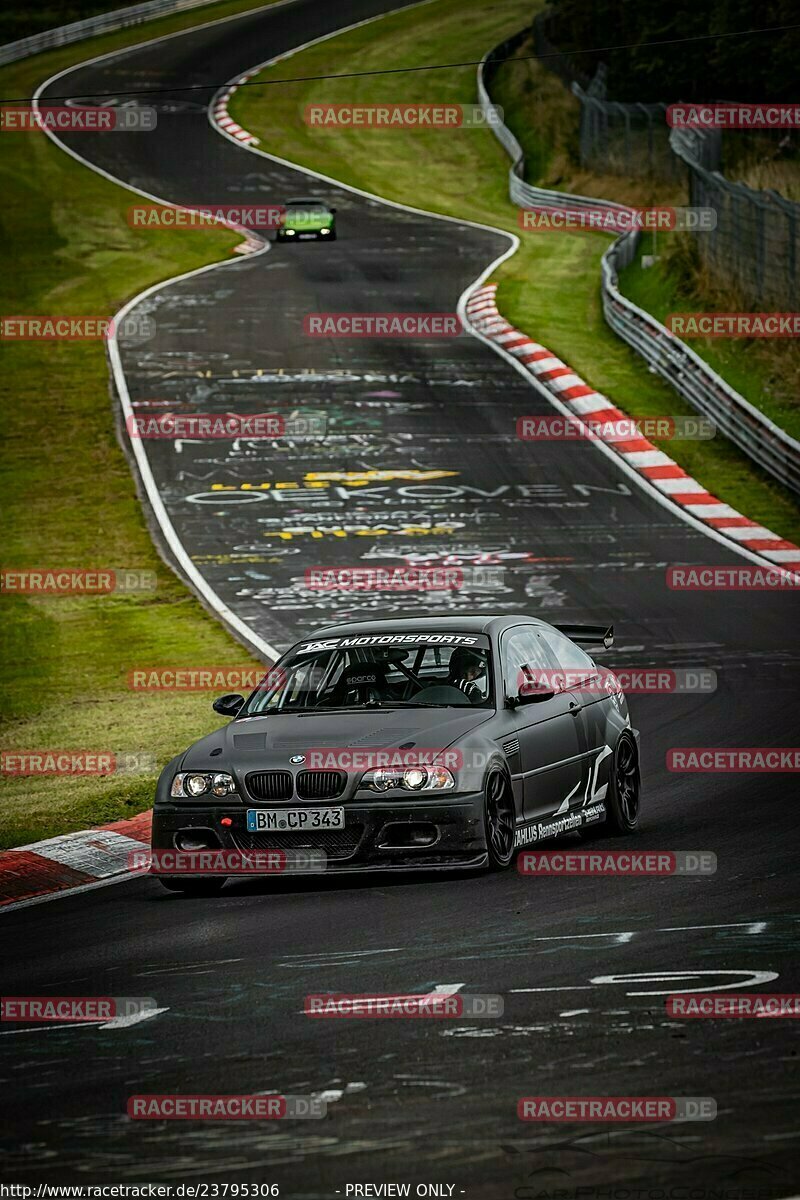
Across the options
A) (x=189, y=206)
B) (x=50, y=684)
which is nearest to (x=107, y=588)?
(x=50, y=684)

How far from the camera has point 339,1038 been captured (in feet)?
23.4

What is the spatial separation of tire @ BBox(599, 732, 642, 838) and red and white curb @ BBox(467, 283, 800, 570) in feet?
37.2

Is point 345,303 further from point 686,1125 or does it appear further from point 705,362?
point 686,1125

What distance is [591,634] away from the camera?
40.5 ft
